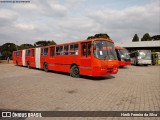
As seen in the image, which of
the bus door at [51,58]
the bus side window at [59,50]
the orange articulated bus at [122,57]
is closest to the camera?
the bus side window at [59,50]

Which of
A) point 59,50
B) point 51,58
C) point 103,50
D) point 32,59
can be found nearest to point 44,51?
point 51,58

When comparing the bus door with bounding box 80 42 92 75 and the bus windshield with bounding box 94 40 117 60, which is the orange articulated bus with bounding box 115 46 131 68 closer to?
the bus windshield with bounding box 94 40 117 60

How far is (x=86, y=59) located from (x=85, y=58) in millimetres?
155

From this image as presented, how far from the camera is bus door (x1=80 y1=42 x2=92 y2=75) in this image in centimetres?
1194

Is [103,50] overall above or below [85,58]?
above

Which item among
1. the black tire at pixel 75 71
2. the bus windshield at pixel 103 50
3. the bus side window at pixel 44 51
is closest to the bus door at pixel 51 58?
the bus side window at pixel 44 51

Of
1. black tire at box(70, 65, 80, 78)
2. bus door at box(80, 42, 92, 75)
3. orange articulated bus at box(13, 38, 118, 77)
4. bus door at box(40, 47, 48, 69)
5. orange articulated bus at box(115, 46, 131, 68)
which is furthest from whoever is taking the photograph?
orange articulated bus at box(115, 46, 131, 68)

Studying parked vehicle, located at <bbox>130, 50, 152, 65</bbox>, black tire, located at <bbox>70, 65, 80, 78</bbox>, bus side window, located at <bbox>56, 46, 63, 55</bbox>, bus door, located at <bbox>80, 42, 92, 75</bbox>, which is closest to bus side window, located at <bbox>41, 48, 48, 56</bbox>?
bus side window, located at <bbox>56, 46, 63, 55</bbox>

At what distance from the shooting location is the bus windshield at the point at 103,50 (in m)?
11.7

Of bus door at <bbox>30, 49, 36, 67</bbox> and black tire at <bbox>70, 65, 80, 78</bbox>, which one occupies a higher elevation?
bus door at <bbox>30, 49, 36, 67</bbox>

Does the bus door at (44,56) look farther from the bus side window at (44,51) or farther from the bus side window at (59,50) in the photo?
the bus side window at (59,50)

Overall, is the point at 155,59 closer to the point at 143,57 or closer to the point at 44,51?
the point at 143,57

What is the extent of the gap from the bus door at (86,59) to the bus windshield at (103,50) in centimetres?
46

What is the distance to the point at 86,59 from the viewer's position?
1220cm
